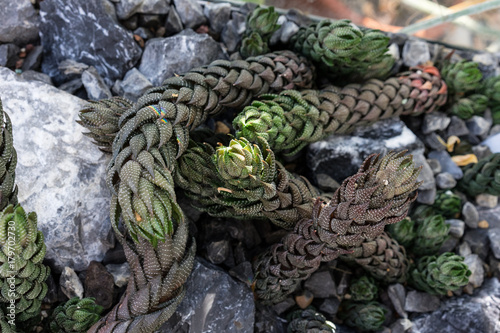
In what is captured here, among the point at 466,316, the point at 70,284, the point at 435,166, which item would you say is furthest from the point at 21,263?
the point at 435,166

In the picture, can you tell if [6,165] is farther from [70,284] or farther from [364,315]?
[364,315]

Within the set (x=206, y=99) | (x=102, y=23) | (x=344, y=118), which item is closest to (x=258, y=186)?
(x=206, y=99)

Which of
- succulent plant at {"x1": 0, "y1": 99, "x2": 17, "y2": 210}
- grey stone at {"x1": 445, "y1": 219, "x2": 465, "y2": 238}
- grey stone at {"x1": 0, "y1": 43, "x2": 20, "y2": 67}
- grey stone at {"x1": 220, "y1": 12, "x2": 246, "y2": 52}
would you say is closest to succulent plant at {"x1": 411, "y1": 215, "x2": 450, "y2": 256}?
grey stone at {"x1": 445, "y1": 219, "x2": 465, "y2": 238}

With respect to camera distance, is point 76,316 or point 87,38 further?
point 87,38

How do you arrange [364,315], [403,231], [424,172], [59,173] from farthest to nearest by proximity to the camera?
1. [424,172]
2. [403,231]
3. [364,315]
4. [59,173]

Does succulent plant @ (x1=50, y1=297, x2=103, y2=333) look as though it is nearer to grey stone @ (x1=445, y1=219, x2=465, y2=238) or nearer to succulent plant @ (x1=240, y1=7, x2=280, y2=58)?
succulent plant @ (x1=240, y1=7, x2=280, y2=58)

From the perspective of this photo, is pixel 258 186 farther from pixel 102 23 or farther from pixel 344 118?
pixel 102 23

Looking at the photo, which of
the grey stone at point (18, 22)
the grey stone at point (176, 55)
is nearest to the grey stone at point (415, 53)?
the grey stone at point (176, 55)

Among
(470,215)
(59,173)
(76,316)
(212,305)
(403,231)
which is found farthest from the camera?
(470,215)
